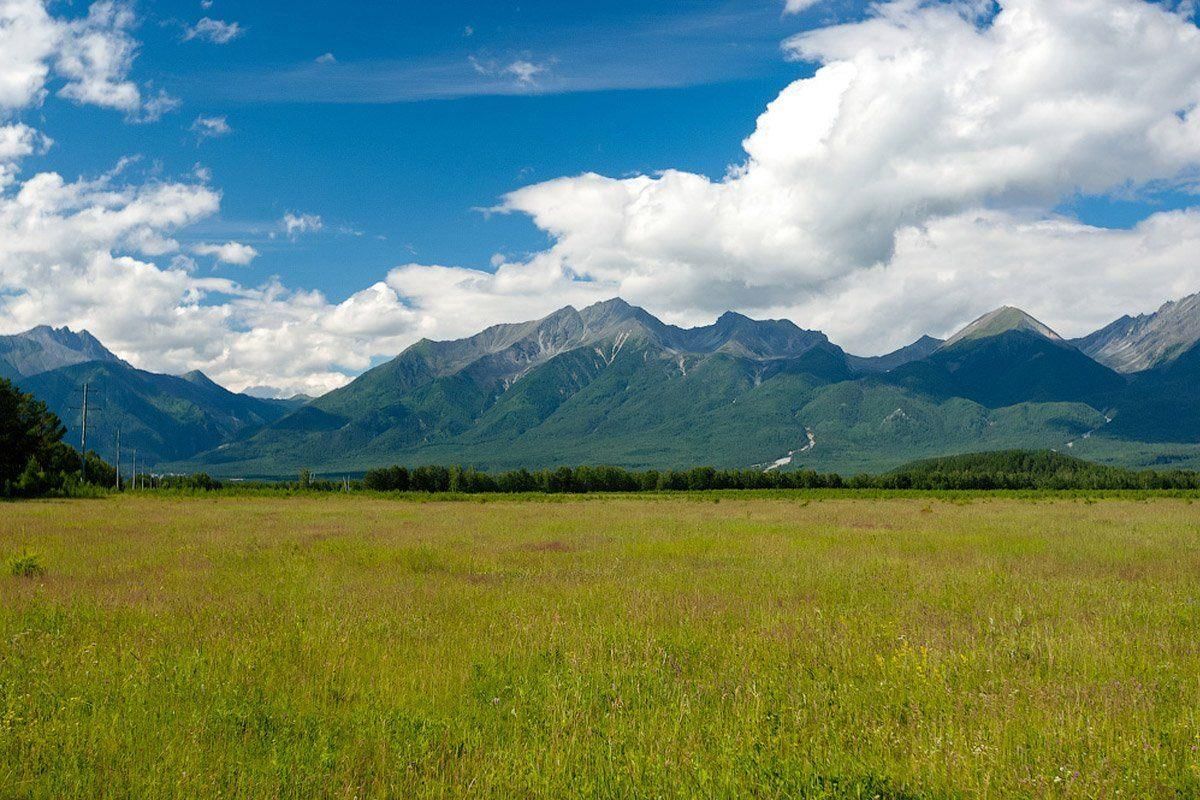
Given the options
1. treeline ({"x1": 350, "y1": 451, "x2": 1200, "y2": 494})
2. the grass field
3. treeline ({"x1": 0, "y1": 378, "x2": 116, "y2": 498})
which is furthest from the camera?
treeline ({"x1": 350, "y1": 451, "x2": 1200, "y2": 494})

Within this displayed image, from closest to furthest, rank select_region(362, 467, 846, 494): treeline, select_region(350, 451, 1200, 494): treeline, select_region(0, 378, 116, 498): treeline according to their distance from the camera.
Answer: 1. select_region(0, 378, 116, 498): treeline
2. select_region(350, 451, 1200, 494): treeline
3. select_region(362, 467, 846, 494): treeline

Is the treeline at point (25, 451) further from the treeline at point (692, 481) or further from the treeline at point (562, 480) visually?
the treeline at point (562, 480)

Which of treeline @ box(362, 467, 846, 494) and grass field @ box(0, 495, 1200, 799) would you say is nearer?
grass field @ box(0, 495, 1200, 799)

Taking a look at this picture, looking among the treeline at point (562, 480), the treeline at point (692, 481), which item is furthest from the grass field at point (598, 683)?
the treeline at point (562, 480)

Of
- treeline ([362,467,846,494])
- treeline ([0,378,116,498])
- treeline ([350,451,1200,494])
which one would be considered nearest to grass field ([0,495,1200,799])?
treeline ([0,378,116,498])

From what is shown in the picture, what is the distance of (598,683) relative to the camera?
8.42 metres

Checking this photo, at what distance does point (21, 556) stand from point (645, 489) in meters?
147

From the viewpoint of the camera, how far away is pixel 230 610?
480 inches

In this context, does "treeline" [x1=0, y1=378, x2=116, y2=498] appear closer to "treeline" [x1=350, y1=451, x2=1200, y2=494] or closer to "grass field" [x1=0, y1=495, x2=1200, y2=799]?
"grass field" [x1=0, y1=495, x2=1200, y2=799]

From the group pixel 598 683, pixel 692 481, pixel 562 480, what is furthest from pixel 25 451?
pixel 692 481

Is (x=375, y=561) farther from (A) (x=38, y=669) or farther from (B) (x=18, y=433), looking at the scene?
(B) (x=18, y=433)

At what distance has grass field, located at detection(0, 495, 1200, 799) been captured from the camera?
20.0 feet

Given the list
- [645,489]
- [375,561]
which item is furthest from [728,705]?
[645,489]

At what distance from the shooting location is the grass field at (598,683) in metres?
6.11
